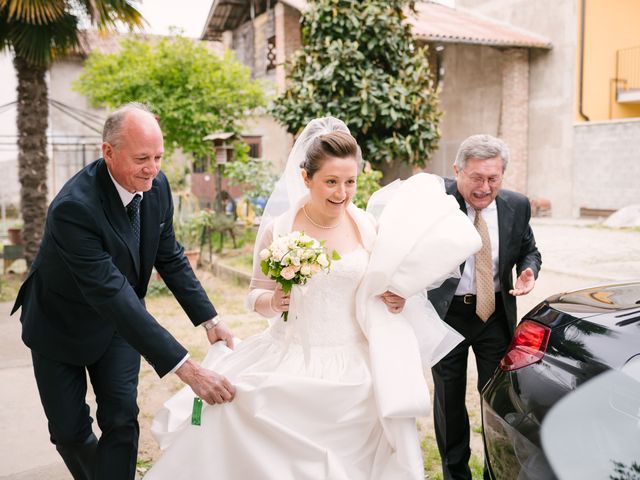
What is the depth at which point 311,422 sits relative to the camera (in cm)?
274

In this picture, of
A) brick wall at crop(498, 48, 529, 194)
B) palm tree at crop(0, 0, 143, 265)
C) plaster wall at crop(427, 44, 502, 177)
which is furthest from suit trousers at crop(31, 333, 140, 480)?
brick wall at crop(498, 48, 529, 194)

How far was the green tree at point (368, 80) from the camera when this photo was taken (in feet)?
28.0

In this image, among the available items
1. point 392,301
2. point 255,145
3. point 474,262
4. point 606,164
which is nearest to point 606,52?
point 606,164

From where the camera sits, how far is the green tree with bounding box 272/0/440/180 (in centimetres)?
854

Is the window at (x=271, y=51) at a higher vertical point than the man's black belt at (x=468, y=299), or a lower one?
higher

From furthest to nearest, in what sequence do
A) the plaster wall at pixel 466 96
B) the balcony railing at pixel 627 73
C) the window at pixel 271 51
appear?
the plaster wall at pixel 466 96
the window at pixel 271 51
the balcony railing at pixel 627 73

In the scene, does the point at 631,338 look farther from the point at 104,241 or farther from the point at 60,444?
the point at 60,444

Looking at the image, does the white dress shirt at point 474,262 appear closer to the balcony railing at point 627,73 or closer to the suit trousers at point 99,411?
the suit trousers at point 99,411

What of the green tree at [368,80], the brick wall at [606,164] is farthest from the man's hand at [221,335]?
the brick wall at [606,164]

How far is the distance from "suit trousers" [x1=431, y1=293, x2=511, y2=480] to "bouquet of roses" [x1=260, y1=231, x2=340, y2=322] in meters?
1.20

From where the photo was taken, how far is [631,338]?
2217mm

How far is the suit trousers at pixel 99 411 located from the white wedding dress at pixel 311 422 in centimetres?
23

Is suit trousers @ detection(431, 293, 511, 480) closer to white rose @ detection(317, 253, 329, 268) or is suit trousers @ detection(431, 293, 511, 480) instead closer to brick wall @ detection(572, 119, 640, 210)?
white rose @ detection(317, 253, 329, 268)

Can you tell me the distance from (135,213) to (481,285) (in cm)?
183
